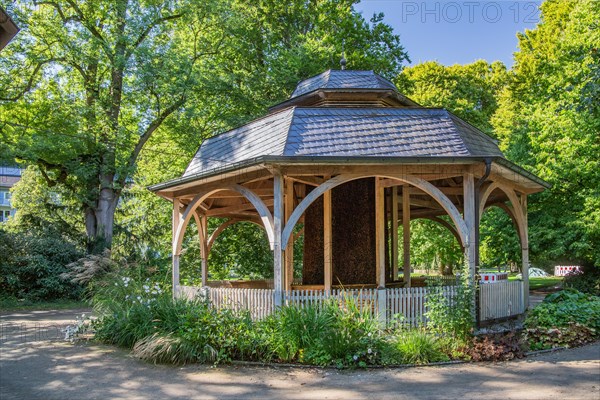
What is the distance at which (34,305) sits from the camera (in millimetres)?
18094

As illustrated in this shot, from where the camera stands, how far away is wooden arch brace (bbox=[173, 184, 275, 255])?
9.68 metres

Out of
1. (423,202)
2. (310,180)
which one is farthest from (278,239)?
(423,202)

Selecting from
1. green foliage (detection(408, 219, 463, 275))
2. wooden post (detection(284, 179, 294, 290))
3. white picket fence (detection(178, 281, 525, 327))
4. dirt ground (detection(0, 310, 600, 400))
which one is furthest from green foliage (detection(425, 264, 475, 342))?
green foliage (detection(408, 219, 463, 275))

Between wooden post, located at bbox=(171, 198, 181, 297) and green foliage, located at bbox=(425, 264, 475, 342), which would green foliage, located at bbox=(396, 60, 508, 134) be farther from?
green foliage, located at bbox=(425, 264, 475, 342)

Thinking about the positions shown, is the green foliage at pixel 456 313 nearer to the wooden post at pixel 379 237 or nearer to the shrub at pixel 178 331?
the wooden post at pixel 379 237

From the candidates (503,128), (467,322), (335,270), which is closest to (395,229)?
(335,270)

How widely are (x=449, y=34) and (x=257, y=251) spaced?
1252 cm

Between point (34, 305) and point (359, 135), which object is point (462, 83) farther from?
point (34, 305)

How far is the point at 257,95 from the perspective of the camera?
2270 cm

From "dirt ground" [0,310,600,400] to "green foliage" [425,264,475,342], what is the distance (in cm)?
81

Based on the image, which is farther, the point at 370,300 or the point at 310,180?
the point at 310,180

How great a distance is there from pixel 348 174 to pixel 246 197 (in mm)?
Answer: 2031

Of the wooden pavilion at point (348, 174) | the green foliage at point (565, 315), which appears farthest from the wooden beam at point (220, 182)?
the green foliage at point (565, 315)

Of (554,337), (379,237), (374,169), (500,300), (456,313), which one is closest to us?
(456,313)
